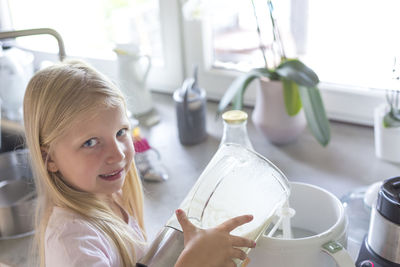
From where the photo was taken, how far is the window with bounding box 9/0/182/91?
1.46 metres

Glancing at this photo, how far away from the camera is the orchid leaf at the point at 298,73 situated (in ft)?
3.20

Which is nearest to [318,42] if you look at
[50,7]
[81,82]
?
[81,82]

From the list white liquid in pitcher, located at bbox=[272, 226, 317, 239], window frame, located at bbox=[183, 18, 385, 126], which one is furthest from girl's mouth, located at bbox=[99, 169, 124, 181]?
window frame, located at bbox=[183, 18, 385, 126]

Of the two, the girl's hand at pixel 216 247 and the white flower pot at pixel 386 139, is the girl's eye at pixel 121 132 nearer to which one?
the girl's hand at pixel 216 247

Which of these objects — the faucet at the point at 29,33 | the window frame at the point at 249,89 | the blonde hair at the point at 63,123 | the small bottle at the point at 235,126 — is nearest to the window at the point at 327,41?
the window frame at the point at 249,89

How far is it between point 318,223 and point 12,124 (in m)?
0.93

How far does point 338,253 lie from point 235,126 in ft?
1.39

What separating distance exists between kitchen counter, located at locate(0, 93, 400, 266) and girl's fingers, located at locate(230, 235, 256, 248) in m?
0.33

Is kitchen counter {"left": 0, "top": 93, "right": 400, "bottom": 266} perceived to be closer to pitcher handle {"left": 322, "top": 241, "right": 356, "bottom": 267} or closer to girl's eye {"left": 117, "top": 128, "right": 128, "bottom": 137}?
girl's eye {"left": 117, "top": 128, "right": 128, "bottom": 137}

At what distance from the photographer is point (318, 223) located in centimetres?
70

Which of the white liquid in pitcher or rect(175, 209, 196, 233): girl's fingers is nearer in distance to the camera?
rect(175, 209, 196, 233): girl's fingers

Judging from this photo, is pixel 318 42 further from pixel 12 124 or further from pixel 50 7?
pixel 50 7

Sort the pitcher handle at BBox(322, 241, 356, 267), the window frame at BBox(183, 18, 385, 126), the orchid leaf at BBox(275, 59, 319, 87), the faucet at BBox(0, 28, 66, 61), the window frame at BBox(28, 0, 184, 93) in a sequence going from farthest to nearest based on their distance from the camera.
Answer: the window frame at BBox(28, 0, 184, 93) → the window frame at BBox(183, 18, 385, 126) → the orchid leaf at BBox(275, 59, 319, 87) → the faucet at BBox(0, 28, 66, 61) → the pitcher handle at BBox(322, 241, 356, 267)

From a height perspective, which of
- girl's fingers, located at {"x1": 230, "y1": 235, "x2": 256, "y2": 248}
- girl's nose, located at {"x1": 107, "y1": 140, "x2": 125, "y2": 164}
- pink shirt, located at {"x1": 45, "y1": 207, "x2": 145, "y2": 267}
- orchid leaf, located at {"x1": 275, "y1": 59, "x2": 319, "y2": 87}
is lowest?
pink shirt, located at {"x1": 45, "y1": 207, "x2": 145, "y2": 267}
